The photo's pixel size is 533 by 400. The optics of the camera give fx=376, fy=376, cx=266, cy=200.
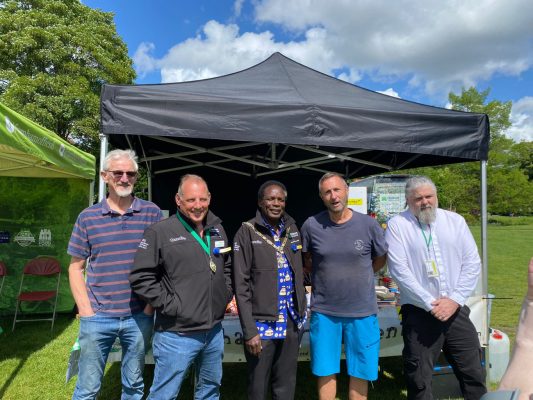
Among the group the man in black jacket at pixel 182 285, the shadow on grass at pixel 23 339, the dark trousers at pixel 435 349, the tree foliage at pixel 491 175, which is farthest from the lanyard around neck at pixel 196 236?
the tree foliage at pixel 491 175

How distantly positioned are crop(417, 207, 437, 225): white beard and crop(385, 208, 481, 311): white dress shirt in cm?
3

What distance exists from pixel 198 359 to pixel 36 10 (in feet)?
58.4

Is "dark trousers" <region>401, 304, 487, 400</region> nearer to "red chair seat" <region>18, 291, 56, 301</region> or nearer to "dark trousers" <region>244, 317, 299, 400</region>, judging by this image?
"dark trousers" <region>244, 317, 299, 400</region>

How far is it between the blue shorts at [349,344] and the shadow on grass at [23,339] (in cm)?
268

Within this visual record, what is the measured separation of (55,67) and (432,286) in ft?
54.0

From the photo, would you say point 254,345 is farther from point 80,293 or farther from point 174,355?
point 80,293

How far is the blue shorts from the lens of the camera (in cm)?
229

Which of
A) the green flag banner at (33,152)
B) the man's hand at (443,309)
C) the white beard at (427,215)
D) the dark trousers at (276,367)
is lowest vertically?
the dark trousers at (276,367)

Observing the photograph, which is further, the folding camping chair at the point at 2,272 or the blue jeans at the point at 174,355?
the folding camping chair at the point at 2,272

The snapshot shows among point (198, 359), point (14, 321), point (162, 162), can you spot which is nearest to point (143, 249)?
point (198, 359)

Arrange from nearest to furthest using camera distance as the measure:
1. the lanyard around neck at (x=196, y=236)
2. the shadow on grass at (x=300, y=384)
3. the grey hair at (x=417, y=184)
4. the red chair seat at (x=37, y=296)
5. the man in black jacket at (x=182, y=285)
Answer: the man in black jacket at (x=182, y=285)
the lanyard around neck at (x=196, y=236)
the grey hair at (x=417, y=184)
the shadow on grass at (x=300, y=384)
the red chair seat at (x=37, y=296)

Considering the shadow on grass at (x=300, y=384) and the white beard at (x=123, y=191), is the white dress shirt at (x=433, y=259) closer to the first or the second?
the shadow on grass at (x=300, y=384)

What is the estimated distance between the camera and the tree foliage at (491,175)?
2703 cm

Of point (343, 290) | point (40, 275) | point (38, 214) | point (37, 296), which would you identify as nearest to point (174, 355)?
point (343, 290)
